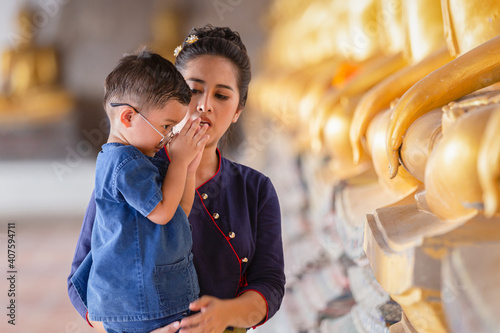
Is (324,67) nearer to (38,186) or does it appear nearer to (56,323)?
(56,323)

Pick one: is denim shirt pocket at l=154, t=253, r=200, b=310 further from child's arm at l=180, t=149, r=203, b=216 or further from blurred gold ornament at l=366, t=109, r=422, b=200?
blurred gold ornament at l=366, t=109, r=422, b=200

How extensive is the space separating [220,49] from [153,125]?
0.50 feet

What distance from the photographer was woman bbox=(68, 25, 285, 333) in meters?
0.59

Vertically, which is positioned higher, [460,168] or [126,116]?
[126,116]

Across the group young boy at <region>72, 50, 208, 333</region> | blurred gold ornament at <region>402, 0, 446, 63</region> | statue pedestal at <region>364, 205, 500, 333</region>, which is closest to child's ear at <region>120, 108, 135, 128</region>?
young boy at <region>72, 50, 208, 333</region>

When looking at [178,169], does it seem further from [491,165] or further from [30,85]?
[30,85]

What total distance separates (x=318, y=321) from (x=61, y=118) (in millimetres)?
2938

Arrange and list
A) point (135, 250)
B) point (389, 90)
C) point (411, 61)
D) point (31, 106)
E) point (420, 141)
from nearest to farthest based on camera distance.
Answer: point (135, 250), point (420, 141), point (389, 90), point (411, 61), point (31, 106)

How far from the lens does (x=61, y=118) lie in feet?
11.8

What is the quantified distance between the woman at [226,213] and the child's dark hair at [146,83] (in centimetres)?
9

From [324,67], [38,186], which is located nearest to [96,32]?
[38,186]

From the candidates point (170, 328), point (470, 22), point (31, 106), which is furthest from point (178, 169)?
point (31, 106)

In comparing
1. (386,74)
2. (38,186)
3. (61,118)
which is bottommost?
(386,74)

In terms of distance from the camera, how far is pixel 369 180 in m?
0.97
